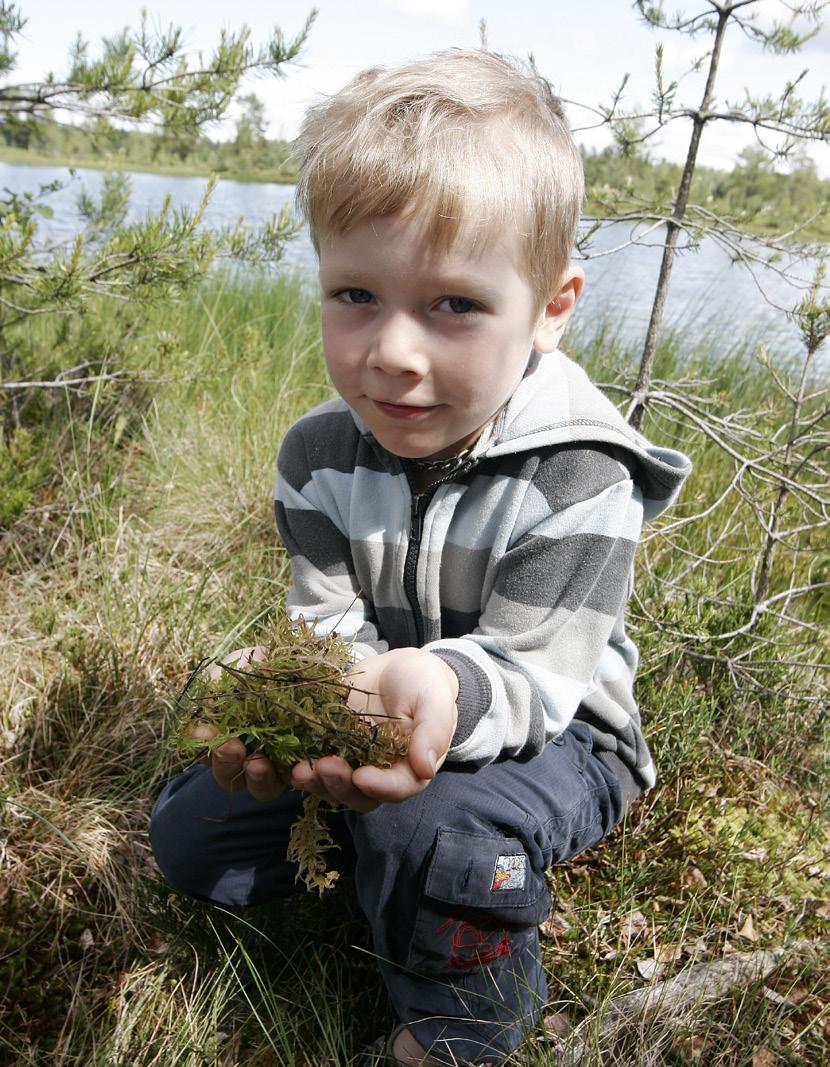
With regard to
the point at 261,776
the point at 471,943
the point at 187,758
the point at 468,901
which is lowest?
the point at 187,758

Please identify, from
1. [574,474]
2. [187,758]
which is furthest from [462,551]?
[187,758]

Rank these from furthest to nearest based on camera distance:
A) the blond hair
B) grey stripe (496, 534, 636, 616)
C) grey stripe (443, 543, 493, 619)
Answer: grey stripe (443, 543, 493, 619)
grey stripe (496, 534, 636, 616)
the blond hair

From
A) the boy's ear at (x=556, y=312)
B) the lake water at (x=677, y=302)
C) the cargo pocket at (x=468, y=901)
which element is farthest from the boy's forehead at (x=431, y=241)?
the lake water at (x=677, y=302)

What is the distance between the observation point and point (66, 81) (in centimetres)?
298

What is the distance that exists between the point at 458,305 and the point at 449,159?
0.25 metres

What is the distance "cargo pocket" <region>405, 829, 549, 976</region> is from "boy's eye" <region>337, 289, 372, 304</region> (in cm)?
100

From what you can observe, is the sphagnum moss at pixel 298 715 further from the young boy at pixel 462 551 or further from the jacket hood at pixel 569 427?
the jacket hood at pixel 569 427

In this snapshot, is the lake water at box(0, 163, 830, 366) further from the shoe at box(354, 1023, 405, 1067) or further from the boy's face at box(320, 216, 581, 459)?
the shoe at box(354, 1023, 405, 1067)

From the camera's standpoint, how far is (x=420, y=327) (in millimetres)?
1520

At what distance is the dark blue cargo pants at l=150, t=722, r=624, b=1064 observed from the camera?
5.21ft

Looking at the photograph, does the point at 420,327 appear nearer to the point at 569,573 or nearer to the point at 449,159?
the point at 449,159

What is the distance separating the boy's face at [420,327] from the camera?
4.90 feet

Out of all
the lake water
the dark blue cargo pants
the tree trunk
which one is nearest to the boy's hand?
the dark blue cargo pants

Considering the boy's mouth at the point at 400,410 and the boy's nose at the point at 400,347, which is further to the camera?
the boy's mouth at the point at 400,410
